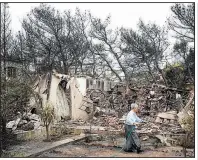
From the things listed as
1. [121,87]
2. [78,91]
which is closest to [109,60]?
[121,87]

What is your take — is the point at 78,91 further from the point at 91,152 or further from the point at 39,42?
the point at 39,42

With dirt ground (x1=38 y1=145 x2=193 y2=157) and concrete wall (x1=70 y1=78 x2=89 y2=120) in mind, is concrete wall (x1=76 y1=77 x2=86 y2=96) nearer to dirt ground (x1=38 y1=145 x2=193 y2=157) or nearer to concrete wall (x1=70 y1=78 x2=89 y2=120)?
concrete wall (x1=70 y1=78 x2=89 y2=120)

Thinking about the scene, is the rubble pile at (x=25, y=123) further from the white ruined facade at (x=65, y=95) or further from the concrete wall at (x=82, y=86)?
the concrete wall at (x=82, y=86)

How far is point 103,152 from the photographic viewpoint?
36.4 feet

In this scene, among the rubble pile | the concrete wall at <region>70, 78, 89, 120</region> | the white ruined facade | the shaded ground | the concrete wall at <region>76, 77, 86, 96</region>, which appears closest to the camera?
the shaded ground

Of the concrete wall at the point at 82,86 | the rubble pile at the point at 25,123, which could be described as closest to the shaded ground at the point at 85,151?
the rubble pile at the point at 25,123

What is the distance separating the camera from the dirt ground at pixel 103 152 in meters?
10.6

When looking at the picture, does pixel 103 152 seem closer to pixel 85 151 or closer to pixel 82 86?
pixel 85 151

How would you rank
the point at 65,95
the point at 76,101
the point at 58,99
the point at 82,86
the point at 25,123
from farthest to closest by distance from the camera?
the point at 82,86 < the point at 65,95 < the point at 76,101 < the point at 58,99 < the point at 25,123

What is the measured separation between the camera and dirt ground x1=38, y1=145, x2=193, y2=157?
10.6 metres

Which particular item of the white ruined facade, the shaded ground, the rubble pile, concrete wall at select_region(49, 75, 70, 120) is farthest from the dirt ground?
the white ruined facade

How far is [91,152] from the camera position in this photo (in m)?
11.2

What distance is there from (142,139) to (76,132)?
263cm

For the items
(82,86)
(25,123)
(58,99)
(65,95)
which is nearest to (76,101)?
(65,95)
